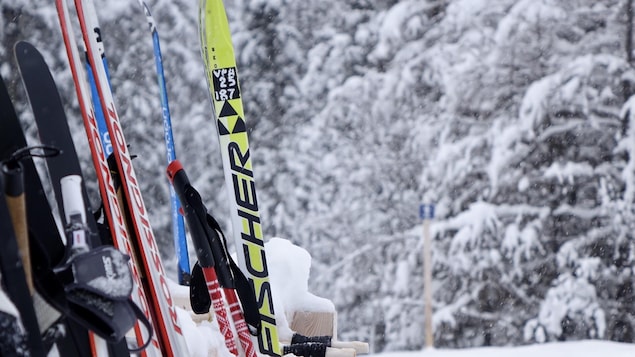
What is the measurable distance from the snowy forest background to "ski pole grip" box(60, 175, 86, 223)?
759 centimetres

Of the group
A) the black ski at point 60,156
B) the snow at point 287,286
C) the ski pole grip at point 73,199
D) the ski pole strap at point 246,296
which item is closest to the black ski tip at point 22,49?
the black ski at point 60,156

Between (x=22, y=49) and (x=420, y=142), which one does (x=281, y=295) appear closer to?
(x=22, y=49)

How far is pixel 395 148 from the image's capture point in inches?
381

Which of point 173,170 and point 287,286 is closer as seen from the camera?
point 173,170

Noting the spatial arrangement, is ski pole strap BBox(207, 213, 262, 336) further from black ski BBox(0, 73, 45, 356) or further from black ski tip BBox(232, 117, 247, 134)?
black ski BBox(0, 73, 45, 356)

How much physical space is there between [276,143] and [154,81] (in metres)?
1.80

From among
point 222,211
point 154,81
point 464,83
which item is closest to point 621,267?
point 464,83

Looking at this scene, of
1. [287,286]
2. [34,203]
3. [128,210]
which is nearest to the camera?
[34,203]

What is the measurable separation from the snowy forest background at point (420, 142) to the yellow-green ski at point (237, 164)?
662 centimetres

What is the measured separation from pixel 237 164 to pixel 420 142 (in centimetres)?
752

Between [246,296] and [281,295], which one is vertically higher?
[246,296]

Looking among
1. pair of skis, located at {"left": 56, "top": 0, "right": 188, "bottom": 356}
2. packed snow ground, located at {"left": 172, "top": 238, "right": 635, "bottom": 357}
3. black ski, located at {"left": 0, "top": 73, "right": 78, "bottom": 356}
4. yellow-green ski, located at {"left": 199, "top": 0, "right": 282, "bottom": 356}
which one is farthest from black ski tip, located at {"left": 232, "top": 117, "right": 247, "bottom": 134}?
black ski, located at {"left": 0, "top": 73, "right": 78, "bottom": 356}

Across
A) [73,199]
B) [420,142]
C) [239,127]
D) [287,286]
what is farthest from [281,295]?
[420,142]

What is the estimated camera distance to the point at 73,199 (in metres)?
1.03
